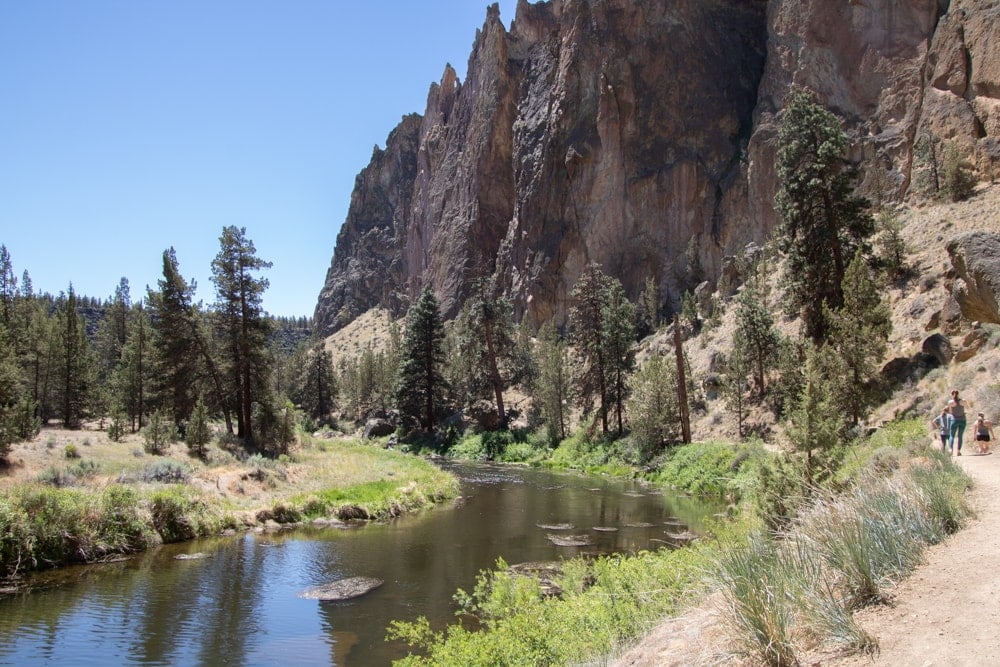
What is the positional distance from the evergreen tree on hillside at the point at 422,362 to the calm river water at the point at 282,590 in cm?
3366

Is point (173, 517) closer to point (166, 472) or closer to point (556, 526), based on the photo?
point (166, 472)

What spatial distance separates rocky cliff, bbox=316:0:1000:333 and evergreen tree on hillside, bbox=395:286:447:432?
31077mm

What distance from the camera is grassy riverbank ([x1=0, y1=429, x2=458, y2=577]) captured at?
51.2 ft

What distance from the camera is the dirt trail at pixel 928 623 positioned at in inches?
175

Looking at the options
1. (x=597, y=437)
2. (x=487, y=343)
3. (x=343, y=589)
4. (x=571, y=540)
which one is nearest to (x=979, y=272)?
(x=571, y=540)

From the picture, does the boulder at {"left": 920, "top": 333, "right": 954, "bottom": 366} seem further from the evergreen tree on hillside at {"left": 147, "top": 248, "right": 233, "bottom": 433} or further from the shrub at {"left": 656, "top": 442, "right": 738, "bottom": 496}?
the evergreen tree on hillside at {"left": 147, "top": 248, "right": 233, "bottom": 433}

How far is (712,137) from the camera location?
260 feet

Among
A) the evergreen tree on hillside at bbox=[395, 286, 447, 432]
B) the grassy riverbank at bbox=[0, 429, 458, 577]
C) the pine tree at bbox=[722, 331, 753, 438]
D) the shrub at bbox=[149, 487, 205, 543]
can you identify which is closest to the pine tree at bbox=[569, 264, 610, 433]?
the pine tree at bbox=[722, 331, 753, 438]

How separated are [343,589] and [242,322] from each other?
84.8 ft

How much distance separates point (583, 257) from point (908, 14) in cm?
4399

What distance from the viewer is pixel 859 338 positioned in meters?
22.7

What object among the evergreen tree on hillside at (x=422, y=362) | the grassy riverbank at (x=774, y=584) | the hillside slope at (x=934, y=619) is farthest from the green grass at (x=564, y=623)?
the evergreen tree on hillside at (x=422, y=362)

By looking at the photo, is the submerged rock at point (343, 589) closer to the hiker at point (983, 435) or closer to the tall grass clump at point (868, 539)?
the tall grass clump at point (868, 539)

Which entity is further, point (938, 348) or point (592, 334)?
point (592, 334)
